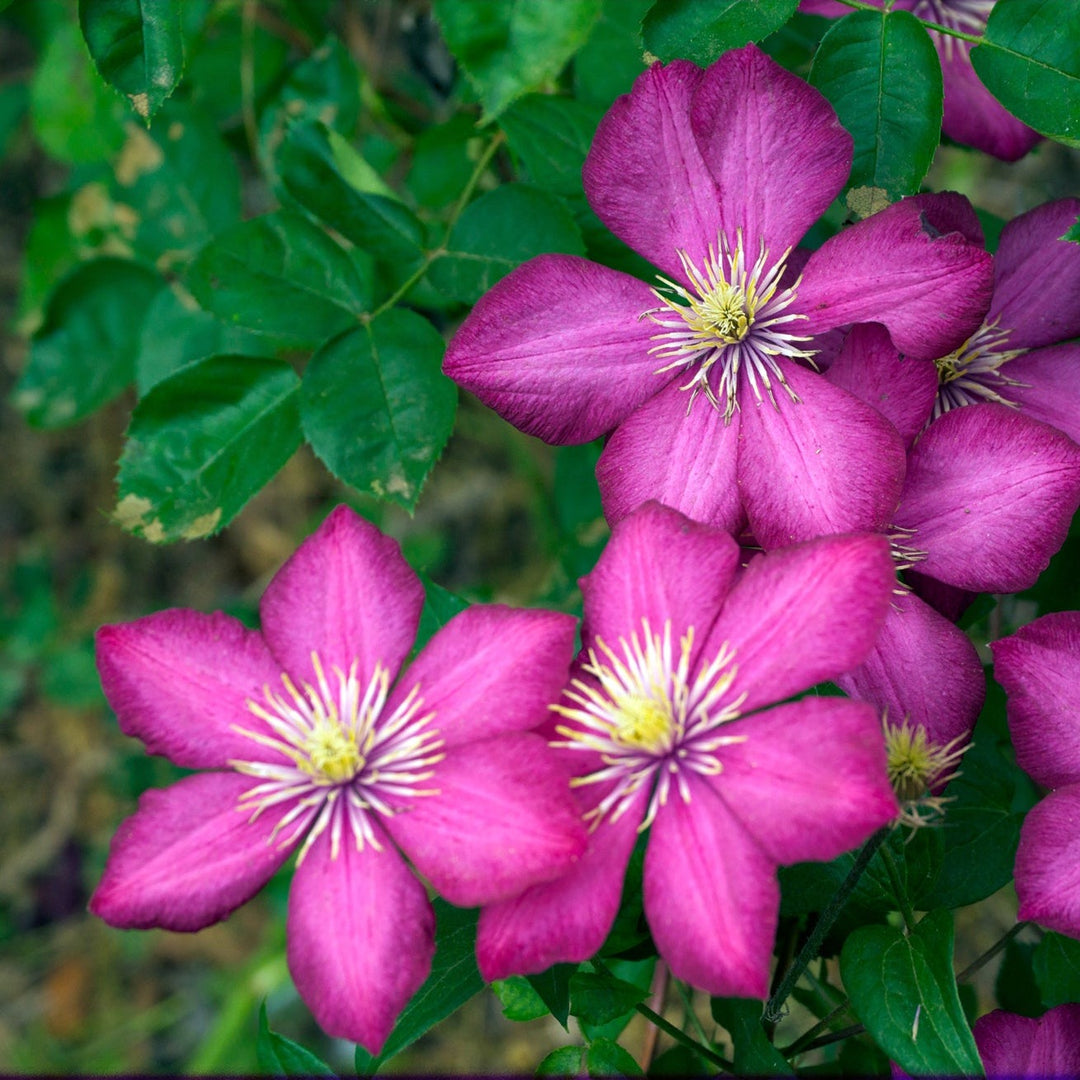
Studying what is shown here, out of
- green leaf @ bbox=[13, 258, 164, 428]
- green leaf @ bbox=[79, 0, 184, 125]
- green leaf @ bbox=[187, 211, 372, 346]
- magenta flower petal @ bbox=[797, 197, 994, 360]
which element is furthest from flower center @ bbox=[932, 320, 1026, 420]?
green leaf @ bbox=[13, 258, 164, 428]

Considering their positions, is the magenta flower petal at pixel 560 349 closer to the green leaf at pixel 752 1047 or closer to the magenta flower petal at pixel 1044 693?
the magenta flower petal at pixel 1044 693

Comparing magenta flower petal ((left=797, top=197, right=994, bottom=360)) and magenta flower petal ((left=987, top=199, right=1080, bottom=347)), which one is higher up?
magenta flower petal ((left=797, top=197, right=994, bottom=360))

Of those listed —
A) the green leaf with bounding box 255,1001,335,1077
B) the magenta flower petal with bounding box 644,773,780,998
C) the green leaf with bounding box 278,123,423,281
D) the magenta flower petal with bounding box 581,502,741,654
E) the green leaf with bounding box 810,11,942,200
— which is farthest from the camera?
the green leaf with bounding box 278,123,423,281

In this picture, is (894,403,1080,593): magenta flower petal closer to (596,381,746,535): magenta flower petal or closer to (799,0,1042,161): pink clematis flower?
(596,381,746,535): magenta flower petal

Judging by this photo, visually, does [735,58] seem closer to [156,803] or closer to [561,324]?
[561,324]

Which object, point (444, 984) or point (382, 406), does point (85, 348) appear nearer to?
point (382, 406)

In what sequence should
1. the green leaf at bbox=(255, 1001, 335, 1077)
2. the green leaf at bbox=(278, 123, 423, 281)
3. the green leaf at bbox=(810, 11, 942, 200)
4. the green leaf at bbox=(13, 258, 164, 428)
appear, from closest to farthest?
1. the green leaf at bbox=(810, 11, 942, 200)
2. the green leaf at bbox=(255, 1001, 335, 1077)
3. the green leaf at bbox=(278, 123, 423, 281)
4. the green leaf at bbox=(13, 258, 164, 428)

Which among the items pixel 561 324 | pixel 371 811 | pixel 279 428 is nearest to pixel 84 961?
pixel 279 428
